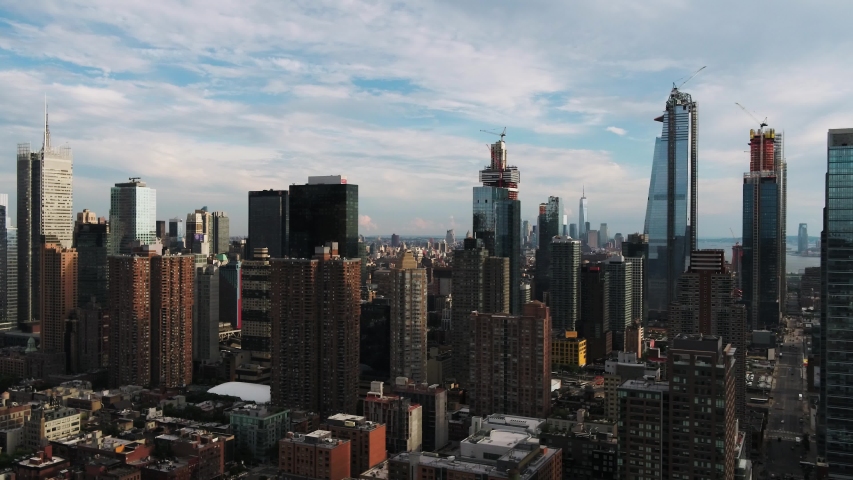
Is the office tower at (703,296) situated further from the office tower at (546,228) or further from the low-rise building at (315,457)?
the office tower at (546,228)

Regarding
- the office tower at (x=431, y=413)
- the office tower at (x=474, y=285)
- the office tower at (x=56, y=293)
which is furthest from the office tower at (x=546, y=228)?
the office tower at (x=431, y=413)

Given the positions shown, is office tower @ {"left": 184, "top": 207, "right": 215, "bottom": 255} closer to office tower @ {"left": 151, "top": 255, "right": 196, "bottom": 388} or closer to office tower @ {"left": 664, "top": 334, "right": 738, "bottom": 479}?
office tower @ {"left": 151, "top": 255, "right": 196, "bottom": 388}

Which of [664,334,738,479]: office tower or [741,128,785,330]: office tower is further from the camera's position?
[741,128,785,330]: office tower

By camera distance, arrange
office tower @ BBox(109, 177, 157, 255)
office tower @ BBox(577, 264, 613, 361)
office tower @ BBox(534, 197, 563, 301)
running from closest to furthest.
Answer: office tower @ BBox(577, 264, 613, 361) → office tower @ BBox(109, 177, 157, 255) → office tower @ BBox(534, 197, 563, 301)

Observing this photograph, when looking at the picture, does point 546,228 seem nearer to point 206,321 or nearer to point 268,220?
point 268,220

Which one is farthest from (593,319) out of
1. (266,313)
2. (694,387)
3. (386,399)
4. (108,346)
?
(694,387)

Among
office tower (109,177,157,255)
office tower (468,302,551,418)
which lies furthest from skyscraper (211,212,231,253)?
office tower (468,302,551,418)
